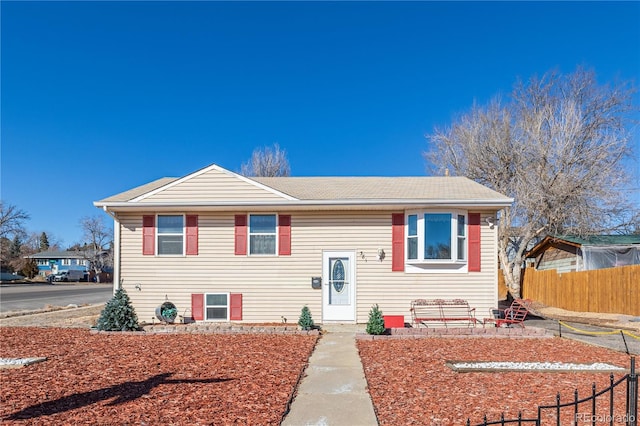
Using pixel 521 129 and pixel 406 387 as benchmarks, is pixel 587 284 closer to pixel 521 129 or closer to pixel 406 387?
pixel 521 129

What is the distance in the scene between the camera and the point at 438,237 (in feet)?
37.9

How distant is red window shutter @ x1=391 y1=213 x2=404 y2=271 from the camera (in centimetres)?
1173

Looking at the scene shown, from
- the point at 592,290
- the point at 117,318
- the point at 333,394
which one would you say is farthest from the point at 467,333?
the point at 592,290

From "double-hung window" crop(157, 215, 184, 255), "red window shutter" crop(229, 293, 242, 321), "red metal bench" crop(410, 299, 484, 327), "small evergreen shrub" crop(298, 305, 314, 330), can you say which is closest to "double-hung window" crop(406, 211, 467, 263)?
"red metal bench" crop(410, 299, 484, 327)

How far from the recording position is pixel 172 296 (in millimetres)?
12016

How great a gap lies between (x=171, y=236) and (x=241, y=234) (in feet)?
6.39

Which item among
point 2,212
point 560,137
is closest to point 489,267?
point 560,137

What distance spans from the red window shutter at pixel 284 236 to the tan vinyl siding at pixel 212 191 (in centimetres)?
70

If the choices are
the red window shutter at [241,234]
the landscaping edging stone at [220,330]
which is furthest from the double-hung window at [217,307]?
the red window shutter at [241,234]

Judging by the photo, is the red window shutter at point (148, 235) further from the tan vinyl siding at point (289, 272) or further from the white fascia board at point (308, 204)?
the white fascia board at point (308, 204)

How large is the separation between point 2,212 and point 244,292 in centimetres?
4591

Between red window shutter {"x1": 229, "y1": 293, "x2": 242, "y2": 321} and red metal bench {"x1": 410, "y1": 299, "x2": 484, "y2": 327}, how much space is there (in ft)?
15.1

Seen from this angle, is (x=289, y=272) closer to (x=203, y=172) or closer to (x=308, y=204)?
(x=308, y=204)

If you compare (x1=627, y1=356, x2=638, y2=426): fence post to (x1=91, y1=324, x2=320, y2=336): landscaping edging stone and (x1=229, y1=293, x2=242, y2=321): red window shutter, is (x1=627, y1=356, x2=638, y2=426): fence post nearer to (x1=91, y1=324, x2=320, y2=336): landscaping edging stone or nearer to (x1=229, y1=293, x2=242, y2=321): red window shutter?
(x1=91, y1=324, x2=320, y2=336): landscaping edging stone
